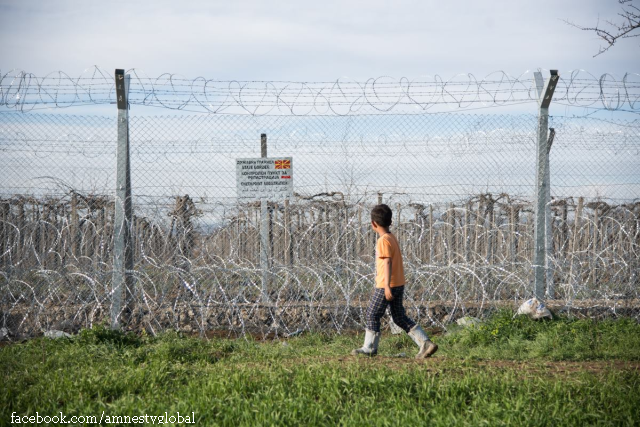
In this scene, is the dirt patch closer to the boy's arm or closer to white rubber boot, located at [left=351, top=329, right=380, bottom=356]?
white rubber boot, located at [left=351, top=329, right=380, bottom=356]

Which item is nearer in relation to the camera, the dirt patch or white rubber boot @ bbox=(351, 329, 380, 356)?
the dirt patch

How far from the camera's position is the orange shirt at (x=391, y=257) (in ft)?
17.4

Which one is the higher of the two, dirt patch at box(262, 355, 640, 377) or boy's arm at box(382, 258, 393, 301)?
boy's arm at box(382, 258, 393, 301)

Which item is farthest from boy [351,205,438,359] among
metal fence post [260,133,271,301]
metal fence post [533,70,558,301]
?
metal fence post [533,70,558,301]

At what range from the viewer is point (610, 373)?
4.67 meters

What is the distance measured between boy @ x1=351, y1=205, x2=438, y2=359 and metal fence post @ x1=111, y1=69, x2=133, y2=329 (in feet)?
9.48

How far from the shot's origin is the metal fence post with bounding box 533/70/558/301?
699cm

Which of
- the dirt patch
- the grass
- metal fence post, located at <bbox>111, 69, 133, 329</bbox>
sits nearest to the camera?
the grass

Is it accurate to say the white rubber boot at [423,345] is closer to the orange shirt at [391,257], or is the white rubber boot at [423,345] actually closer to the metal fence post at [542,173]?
the orange shirt at [391,257]

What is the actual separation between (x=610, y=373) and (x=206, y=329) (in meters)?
4.39

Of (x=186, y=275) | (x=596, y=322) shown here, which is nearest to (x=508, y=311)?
(x=596, y=322)

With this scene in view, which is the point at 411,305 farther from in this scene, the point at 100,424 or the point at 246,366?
the point at 100,424

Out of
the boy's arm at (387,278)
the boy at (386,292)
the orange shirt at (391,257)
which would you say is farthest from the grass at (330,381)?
the orange shirt at (391,257)

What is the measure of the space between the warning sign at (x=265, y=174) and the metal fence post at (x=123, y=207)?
159 centimetres
